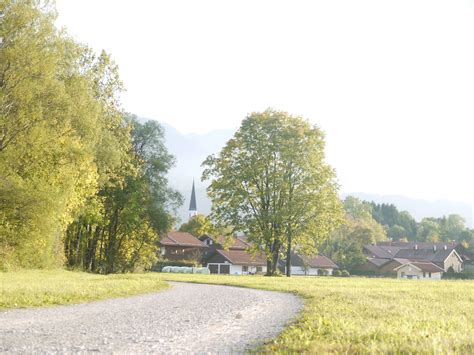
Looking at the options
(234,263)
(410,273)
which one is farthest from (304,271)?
(410,273)

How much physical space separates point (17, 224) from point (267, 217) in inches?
1287

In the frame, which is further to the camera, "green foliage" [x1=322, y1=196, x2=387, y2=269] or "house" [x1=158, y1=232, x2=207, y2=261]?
"green foliage" [x1=322, y1=196, x2=387, y2=269]

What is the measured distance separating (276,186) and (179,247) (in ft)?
185

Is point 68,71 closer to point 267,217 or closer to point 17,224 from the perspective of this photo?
point 17,224

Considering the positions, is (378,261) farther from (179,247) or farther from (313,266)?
(179,247)

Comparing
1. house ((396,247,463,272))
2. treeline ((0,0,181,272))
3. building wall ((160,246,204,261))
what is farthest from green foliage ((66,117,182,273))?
house ((396,247,463,272))

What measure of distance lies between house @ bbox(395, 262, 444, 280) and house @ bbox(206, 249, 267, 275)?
121ft

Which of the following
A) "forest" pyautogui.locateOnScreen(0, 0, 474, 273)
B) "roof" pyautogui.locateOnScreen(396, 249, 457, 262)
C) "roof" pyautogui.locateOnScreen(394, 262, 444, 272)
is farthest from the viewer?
"roof" pyautogui.locateOnScreen(396, 249, 457, 262)

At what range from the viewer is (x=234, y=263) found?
104 metres

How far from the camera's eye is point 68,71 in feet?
108

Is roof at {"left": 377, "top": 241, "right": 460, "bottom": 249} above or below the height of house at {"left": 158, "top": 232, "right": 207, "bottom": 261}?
above

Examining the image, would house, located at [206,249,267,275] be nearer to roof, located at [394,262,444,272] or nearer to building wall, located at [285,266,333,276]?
building wall, located at [285,266,333,276]

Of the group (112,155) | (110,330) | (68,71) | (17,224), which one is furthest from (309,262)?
(110,330)

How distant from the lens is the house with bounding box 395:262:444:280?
125875 millimetres
